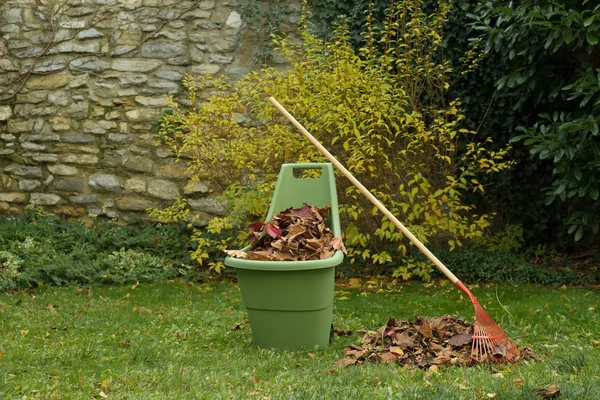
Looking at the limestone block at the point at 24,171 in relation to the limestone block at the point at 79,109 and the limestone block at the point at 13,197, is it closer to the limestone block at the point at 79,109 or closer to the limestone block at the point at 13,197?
the limestone block at the point at 13,197

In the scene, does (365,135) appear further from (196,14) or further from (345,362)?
(345,362)

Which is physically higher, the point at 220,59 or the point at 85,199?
the point at 220,59

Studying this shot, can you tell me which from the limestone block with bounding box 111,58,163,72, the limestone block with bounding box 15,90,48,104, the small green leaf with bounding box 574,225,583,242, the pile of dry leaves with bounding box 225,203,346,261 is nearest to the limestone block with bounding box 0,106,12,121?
the limestone block with bounding box 15,90,48,104

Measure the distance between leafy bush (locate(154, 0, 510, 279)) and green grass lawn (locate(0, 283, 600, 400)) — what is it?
2.15 feet

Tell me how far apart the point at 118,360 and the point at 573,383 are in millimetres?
2050

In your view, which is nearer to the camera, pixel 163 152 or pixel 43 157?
pixel 163 152

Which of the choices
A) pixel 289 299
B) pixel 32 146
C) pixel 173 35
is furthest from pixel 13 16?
pixel 289 299

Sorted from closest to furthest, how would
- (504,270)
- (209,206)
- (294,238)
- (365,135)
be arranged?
(294,238), (365,135), (504,270), (209,206)

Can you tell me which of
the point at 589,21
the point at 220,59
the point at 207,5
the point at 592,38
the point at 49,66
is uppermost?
the point at 207,5

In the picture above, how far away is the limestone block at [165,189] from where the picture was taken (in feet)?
22.6

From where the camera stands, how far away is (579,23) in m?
5.23

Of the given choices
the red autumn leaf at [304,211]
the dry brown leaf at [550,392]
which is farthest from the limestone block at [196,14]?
the dry brown leaf at [550,392]

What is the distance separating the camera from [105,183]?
704 cm

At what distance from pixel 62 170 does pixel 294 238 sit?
405 centimetres
